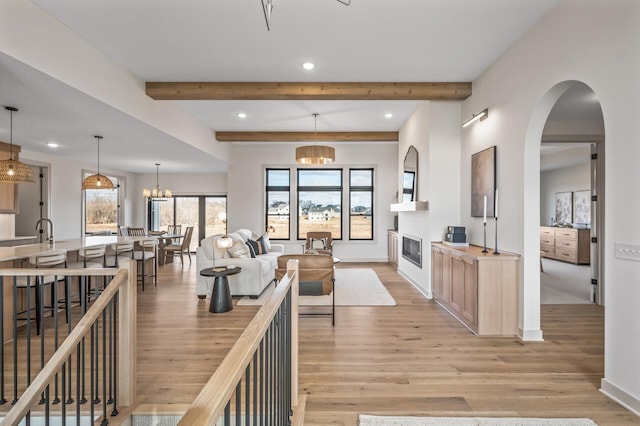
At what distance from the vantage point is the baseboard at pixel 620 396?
7.06 ft

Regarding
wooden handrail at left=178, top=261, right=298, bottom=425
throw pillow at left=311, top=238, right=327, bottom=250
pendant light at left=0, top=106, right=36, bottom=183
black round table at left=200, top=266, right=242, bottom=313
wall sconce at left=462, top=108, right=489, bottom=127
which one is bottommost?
black round table at left=200, top=266, right=242, bottom=313

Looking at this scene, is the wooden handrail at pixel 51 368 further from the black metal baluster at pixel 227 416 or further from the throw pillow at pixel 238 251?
the throw pillow at pixel 238 251

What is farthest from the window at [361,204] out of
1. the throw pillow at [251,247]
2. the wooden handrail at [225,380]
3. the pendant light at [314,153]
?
the wooden handrail at [225,380]

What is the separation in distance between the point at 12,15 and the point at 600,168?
7.13m

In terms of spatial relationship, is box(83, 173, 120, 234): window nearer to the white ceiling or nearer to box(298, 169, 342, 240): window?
the white ceiling

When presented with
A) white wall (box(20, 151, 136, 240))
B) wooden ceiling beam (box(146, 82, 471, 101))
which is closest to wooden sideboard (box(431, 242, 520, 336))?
wooden ceiling beam (box(146, 82, 471, 101))

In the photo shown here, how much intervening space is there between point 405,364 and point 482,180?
2679 mm

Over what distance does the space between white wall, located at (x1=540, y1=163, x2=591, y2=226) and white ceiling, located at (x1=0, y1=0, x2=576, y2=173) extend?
6.41 metres

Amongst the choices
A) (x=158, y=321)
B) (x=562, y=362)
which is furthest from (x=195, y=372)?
(x=562, y=362)

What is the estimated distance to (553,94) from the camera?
10.1ft

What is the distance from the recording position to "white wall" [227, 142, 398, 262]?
28.1ft

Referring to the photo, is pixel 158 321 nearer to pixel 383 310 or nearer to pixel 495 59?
pixel 383 310

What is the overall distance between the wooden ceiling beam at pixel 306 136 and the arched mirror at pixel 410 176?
118cm

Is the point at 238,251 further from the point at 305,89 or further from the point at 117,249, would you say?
the point at 305,89
